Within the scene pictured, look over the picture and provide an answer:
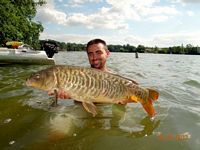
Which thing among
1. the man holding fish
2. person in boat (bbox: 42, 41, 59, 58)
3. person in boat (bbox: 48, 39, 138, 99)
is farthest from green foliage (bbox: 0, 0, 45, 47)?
the man holding fish

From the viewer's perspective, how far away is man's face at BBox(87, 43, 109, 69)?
7460mm

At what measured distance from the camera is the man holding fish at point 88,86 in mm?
5234

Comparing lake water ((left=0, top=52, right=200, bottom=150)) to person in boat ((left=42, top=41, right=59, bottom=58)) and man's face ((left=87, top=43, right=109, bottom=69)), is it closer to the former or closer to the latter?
man's face ((left=87, top=43, right=109, bottom=69))

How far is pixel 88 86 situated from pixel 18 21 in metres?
25.4

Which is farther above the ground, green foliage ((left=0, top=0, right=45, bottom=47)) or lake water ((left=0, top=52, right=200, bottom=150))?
green foliage ((left=0, top=0, right=45, bottom=47))

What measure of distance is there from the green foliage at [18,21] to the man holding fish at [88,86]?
22.3m

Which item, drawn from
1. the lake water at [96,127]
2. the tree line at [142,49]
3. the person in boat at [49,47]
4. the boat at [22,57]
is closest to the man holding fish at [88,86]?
the lake water at [96,127]

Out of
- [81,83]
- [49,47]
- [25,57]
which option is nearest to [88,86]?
[81,83]

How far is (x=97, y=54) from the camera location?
24.7ft

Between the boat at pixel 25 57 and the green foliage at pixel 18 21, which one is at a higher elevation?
the green foliage at pixel 18 21

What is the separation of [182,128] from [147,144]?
58.9 inches

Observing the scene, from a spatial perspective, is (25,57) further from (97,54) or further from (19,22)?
(97,54)

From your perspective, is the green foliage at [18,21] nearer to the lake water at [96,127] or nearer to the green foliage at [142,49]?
the lake water at [96,127]

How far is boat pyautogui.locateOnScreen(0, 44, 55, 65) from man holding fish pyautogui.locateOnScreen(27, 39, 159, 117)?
20786 mm
